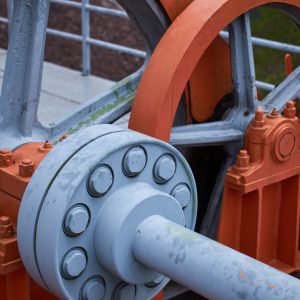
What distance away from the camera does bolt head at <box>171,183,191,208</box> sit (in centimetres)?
169

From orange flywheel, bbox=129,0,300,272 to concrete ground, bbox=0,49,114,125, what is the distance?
1.49 meters

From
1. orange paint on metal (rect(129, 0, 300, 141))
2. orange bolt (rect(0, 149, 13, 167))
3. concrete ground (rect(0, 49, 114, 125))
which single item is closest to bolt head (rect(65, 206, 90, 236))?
orange bolt (rect(0, 149, 13, 167))

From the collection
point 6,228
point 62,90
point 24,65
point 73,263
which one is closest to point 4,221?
point 6,228

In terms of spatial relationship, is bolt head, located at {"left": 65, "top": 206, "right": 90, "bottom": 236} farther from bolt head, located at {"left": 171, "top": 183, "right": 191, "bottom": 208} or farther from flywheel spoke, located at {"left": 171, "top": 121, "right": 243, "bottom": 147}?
flywheel spoke, located at {"left": 171, "top": 121, "right": 243, "bottom": 147}

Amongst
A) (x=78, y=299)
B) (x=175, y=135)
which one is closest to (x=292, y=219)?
(x=175, y=135)

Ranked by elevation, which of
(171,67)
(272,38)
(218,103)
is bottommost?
(272,38)

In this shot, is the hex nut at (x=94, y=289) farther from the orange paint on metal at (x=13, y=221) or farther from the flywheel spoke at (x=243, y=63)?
the flywheel spoke at (x=243, y=63)

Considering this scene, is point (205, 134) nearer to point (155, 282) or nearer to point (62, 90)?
point (155, 282)

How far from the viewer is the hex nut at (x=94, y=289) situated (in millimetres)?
1583

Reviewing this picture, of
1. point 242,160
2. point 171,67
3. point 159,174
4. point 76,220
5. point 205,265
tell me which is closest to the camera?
point 205,265

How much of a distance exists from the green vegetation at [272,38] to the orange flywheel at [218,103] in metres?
4.80

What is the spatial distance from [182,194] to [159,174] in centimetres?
9

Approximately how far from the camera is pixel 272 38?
8.12 m

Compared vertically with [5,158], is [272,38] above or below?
below
